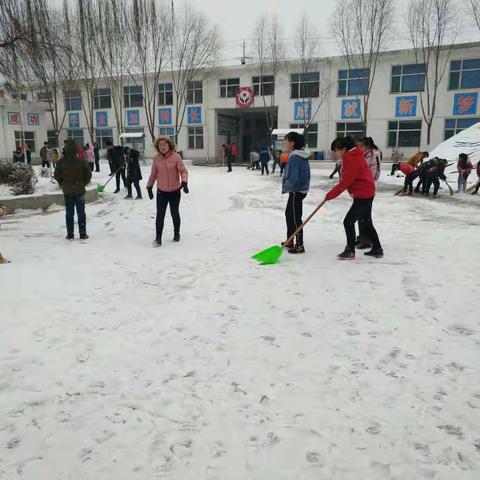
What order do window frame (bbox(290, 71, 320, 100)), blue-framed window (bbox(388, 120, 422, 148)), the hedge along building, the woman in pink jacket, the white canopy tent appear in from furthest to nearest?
window frame (bbox(290, 71, 320, 100)) < blue-framed window (bbox(388, 120, 422, 148)) < the hedge along building < the white canopy tent < the woman in pink jacket

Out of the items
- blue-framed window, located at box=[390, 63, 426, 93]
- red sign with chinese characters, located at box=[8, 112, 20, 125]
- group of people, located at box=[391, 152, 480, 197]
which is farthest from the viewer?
red sign with chinese characters, located at box=[8, 112, 20, 125]

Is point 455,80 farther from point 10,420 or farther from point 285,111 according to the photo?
point 10,420

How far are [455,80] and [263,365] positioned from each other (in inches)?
1199

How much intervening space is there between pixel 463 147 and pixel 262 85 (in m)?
17.2

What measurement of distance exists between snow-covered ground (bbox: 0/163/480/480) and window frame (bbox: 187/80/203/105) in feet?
99.1

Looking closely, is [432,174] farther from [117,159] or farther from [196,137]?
[196,137]

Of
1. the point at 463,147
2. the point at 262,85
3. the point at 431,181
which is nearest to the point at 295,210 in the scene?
the point at 431,181

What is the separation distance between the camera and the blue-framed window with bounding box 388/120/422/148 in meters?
29.1

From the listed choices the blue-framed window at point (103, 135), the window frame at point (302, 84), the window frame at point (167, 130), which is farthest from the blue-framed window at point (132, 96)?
the window frame at point (302, 84)

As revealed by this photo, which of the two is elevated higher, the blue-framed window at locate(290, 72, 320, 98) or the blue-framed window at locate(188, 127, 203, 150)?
the blue-framed window at locate(290, 72, 320, 98)

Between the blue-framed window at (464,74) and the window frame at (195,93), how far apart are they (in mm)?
17823

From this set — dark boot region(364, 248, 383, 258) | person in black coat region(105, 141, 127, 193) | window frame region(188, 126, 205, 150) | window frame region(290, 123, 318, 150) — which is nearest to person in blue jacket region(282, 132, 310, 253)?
dark boot region(364, 248, 383, 258)

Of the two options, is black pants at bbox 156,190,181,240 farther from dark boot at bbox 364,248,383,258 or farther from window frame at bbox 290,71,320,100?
window frame at bbox 290,71,320,100

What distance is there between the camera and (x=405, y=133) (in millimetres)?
29375
